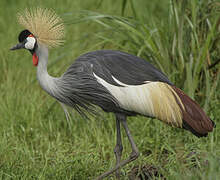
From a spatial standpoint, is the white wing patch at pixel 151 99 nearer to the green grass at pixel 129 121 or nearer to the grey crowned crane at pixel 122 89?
the grey crowned crane at pixel 122 89

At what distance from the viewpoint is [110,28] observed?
4.28m

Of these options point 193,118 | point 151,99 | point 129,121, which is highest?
point 151,99

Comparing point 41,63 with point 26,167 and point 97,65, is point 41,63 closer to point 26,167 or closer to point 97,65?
point 97,65

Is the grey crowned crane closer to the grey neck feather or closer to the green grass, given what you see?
the grey neck feather

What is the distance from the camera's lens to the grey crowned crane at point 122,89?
10.5 feet

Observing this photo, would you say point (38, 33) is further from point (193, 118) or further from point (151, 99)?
point (193, 118)

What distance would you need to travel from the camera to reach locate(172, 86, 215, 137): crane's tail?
3182 millimetres

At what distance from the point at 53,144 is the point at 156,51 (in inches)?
48.1

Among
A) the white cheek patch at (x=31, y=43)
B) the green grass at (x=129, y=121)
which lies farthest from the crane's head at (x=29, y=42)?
the green grass at (x=129, y=121)

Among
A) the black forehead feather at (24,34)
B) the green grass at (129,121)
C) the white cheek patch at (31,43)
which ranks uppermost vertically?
the black forehead feather at (24,34)

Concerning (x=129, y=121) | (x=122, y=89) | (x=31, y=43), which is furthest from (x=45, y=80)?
(x=129, y=121)

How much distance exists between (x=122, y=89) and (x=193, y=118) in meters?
0.52

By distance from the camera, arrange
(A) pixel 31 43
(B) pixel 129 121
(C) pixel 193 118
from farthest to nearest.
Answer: (B) pixel 129 121 < (A) pixel 31 43 < (C) pixel 193 118

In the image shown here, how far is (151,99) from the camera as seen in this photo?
3.22 m
